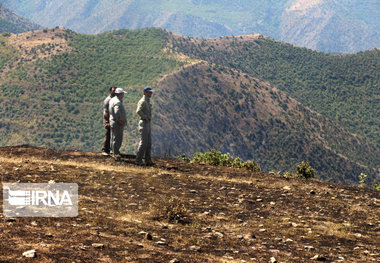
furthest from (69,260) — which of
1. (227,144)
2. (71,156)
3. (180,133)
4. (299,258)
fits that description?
(227,144)

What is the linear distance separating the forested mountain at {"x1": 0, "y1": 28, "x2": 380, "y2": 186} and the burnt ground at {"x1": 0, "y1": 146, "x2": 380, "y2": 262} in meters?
65.6

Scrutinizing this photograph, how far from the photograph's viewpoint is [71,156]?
17.2 m

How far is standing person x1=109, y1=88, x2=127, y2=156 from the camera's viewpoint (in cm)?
1666

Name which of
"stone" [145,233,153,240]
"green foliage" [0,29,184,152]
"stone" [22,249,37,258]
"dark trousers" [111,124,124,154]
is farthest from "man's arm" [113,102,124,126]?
"green foliage" [0,29,184,152]

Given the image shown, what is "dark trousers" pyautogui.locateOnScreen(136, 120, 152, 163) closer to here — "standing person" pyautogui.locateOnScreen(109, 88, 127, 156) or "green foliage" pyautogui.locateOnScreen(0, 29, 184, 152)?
"standing person" pyautogui.locateOnScreen(109, 88, 127, 156)

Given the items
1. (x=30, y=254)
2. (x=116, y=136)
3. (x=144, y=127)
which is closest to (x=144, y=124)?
(x=144, y=127)

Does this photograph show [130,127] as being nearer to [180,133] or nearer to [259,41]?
[180,133]

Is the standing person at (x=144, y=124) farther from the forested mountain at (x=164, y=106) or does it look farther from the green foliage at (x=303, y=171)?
the forested mountain at (x=164, y=106)

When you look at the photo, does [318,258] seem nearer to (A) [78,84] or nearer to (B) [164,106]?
(B) [164,106]

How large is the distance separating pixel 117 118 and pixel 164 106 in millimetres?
93695

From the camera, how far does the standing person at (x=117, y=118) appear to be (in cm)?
1666

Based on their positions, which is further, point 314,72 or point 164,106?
point 314,72

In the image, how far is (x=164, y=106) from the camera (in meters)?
110

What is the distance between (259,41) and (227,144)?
87.6 meters
